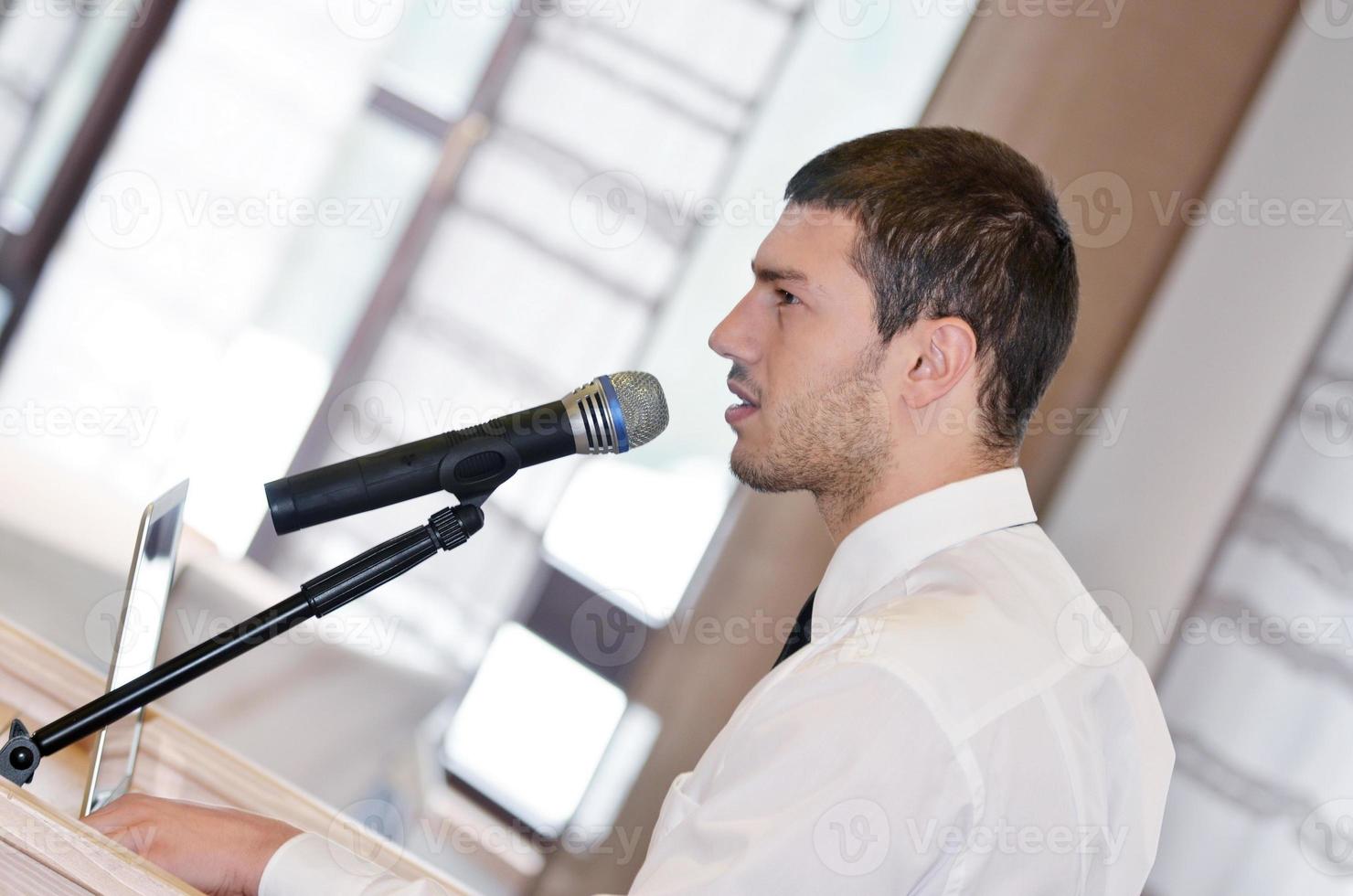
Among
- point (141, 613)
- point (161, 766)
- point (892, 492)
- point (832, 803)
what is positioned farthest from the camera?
point (161, 766)

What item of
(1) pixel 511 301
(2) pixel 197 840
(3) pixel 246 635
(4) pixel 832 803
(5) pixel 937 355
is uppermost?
(5) pixel 937 355

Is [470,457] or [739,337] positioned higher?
[739,337]

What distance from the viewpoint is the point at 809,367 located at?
1.07 m

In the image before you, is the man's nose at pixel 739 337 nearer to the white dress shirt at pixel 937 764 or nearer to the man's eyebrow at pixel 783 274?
the man's eyebrow at pixel 783 274

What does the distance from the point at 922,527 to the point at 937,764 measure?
0.96 ft

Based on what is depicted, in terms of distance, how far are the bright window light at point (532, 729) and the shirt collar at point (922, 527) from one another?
2.87ft

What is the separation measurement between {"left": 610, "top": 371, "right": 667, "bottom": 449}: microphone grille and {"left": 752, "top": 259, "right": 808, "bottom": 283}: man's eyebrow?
268mm

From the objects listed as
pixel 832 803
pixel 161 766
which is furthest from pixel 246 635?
pixel 161 766

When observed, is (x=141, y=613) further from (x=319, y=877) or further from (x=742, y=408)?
(x=742, y=408)

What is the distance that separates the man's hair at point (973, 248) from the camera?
41.6 inches

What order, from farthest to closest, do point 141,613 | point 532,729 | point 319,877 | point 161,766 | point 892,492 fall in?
point 532,729, point 161,766, point 892,492, point 141,613, point 319,877

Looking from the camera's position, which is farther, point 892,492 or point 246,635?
point 892,492

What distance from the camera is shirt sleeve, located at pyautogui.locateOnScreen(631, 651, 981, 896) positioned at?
707 millimetres

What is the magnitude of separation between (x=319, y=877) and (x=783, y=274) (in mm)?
685
